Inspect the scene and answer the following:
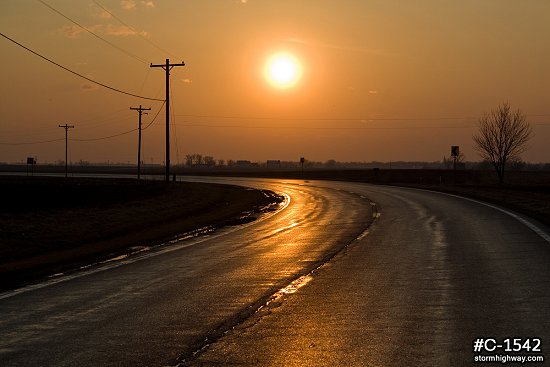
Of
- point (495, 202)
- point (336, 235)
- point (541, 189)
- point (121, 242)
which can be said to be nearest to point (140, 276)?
point (121, 242)

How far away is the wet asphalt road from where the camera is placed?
6.65m

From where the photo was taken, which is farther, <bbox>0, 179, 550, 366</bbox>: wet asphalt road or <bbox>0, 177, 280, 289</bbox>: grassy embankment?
<bbox>0, 177, 280, 289</bbox>: grassy embankment

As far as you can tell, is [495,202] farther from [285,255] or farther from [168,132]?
[168,132]

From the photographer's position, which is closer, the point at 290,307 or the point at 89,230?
the point at 290,307

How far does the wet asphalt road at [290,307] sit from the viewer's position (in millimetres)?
6648

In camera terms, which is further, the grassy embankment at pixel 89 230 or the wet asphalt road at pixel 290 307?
the grassy embankment at pixel 89 230

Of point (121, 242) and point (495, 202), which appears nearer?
point (121, 242)

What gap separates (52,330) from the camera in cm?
768

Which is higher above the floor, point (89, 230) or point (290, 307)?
point (290, 307)

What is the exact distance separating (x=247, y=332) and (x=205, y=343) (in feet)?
2.19

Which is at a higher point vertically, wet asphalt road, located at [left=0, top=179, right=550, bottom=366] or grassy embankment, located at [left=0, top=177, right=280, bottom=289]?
wet asphalt road, located at [left=0, top=179, right=550, bottom=366]

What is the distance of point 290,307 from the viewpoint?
8.91 m

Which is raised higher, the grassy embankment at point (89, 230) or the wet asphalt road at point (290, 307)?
the wet asphalt road at point (290, 307)

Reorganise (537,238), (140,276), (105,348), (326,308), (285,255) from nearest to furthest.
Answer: (105,348) < (326,308) < (140,276) < (285,255) < (537,238)
